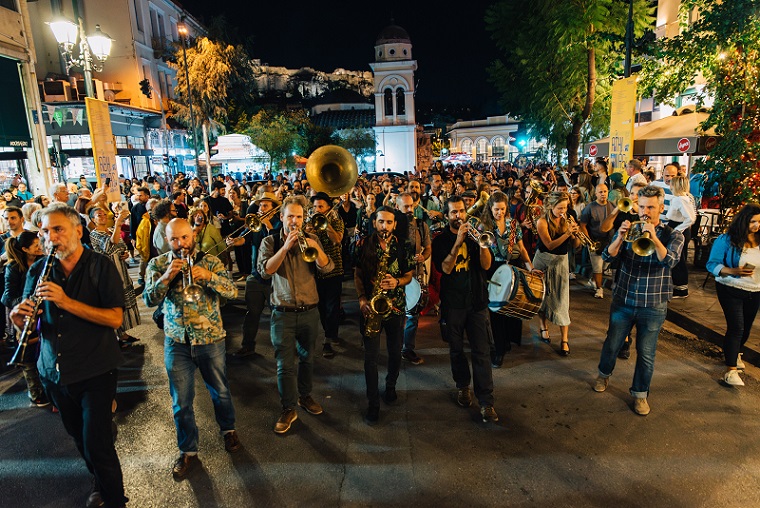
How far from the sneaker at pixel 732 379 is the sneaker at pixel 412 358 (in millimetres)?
3118

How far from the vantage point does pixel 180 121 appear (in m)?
32.9

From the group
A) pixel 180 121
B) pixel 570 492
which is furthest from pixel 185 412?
pixel 180 121

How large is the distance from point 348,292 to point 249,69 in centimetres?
3237

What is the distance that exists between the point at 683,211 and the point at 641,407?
3983 mm

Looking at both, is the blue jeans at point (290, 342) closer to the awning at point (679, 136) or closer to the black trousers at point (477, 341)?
the black trousers at point (477, 341)

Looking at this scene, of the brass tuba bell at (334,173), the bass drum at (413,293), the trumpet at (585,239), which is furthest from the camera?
the brass tuba bell at (334,173)

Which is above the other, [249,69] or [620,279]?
[249,69]

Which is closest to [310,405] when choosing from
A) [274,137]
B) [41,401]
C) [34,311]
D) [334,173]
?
[34,311]

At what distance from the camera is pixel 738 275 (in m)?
4.75

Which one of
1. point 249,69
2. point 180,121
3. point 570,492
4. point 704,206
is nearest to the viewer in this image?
point 570,492

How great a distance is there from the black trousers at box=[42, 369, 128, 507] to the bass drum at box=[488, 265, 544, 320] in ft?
10.8

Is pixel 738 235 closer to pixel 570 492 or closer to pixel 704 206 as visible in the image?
pixel 570 492

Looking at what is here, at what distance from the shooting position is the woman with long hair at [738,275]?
187 inches

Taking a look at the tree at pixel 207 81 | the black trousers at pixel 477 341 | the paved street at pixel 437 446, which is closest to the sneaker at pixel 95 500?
the paved street at pixel 437 446
